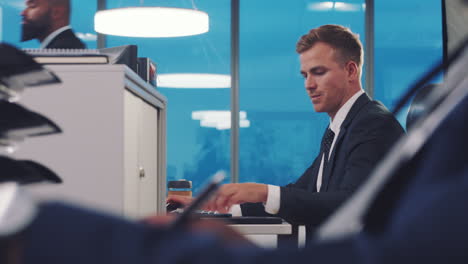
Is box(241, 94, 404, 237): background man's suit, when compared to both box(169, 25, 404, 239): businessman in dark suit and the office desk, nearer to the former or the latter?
box(169, 25, 404, 239): businessman in dark suit

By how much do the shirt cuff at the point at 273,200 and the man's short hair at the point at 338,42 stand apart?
0.89 meters

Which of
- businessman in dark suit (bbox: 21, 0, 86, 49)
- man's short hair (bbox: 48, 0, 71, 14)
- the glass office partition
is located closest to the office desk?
businessman in dark suit (bbox: 21, 0, 86, 49)

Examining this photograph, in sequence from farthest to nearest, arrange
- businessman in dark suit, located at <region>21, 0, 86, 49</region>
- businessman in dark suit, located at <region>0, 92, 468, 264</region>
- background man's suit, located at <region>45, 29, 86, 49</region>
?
businessman in dark suit, located at <region>21, 0, 86, 49</region> → background man's suit, located at <region>45, 29, 86, 49</region> → businessman in dark suit, located at <region>0, 92, 468, 264</region>

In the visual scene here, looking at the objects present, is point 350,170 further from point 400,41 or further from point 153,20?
point 400,41

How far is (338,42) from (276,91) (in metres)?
4.38

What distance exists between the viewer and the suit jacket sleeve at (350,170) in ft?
5.32

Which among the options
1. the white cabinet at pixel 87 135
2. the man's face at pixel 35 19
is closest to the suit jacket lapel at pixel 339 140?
the white cabinet at pixel 87 135

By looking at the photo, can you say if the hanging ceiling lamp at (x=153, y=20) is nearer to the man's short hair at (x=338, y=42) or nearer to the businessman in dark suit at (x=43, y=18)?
the businessman in dark suit at (x=43, y=18)

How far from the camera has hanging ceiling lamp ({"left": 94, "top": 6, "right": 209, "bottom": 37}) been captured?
4.27 meters

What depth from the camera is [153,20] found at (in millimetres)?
4344

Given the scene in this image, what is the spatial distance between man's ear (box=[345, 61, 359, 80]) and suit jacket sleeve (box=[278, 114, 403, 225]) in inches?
15.7

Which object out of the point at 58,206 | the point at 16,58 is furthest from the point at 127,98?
the point at 58,206

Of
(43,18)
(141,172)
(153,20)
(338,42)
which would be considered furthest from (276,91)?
(141,172)

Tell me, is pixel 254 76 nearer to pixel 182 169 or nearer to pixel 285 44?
pixel 285 44
